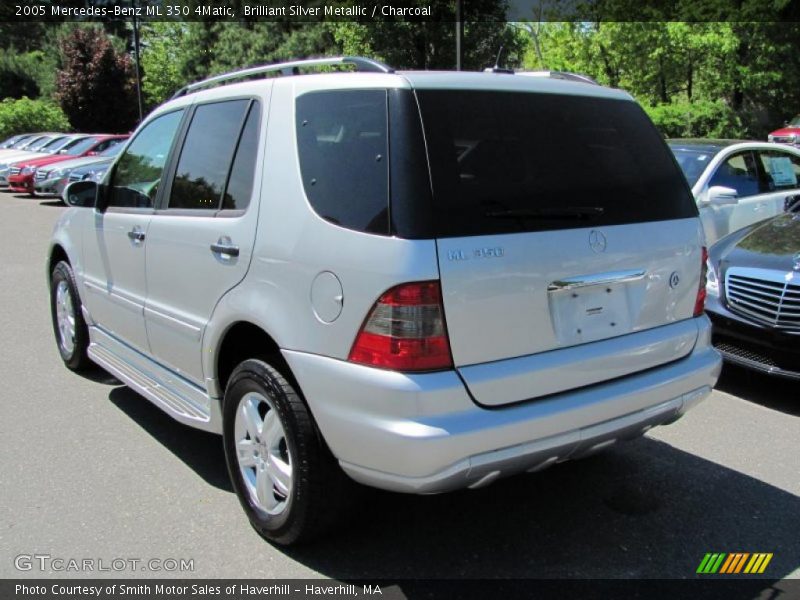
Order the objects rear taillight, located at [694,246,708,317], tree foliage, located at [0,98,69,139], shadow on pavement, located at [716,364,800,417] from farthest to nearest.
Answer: tree foliage, located at [0,98,69,139], shadow on pavement, located at [716,364,800,417], rear taillight, located at [694,246,708,317]

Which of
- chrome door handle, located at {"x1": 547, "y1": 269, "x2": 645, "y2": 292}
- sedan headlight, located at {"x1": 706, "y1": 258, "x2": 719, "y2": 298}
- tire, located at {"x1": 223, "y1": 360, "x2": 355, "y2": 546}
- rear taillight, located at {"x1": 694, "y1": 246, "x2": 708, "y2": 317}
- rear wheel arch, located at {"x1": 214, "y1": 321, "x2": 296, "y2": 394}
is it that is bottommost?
tire, located at {"x1": 223, "y1": 360, "x2": 355, "y2": 546}

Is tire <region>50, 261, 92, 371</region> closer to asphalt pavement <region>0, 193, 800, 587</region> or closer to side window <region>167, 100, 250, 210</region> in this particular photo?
asphalt pavement <region>0, 193, 800, 587</region>

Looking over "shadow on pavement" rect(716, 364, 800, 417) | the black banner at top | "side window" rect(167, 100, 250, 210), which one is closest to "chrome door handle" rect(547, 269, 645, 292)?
"side window" rect(167, 100, 250, 210)

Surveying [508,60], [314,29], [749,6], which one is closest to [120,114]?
[314,29]

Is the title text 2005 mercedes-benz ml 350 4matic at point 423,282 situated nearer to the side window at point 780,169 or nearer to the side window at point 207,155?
the side window at point 207,155

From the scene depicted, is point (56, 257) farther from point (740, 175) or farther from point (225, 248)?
point (740, 175)

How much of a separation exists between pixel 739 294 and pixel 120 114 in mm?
41219

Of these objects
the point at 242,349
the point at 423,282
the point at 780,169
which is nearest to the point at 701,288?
the point at 423,282

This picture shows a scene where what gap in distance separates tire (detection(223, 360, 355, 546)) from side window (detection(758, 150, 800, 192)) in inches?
277

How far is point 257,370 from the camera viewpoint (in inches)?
114

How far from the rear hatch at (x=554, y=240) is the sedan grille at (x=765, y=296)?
75.6 inches

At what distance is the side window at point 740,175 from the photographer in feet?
24.5

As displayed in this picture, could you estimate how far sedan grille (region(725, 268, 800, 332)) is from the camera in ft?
15.4

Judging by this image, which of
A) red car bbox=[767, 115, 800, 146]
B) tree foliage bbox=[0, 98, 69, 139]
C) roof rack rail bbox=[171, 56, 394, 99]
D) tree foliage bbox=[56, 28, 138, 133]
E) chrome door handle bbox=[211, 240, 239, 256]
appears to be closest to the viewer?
roof rack rail bbox=[171, 56, 394, 99]
